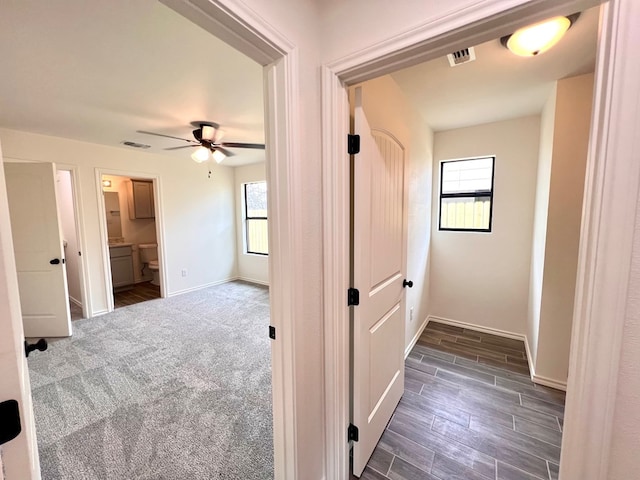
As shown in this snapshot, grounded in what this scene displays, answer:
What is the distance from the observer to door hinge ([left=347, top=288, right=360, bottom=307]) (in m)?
1.36

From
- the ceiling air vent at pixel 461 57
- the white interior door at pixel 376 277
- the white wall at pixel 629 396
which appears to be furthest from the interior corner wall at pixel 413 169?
the white wall at pixel 629 396

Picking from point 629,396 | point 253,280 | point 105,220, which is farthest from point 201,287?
point 629,396

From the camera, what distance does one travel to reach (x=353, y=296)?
1.36m

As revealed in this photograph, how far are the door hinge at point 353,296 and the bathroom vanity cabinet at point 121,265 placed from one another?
551 cm

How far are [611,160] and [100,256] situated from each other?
504 centimetres

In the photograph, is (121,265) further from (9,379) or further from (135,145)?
(9,379)

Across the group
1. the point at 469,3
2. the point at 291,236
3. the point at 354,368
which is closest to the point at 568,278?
the point at 354,368

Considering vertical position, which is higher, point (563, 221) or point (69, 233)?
point (563, 221)

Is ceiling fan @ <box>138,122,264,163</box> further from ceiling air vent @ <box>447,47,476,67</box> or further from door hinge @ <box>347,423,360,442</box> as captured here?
door hinge @ <box>347,423,360,442</box>

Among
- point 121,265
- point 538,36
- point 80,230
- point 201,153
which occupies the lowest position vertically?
point 121,265

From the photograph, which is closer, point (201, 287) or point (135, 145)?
point (135, 145)

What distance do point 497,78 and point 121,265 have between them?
6417 millimetres

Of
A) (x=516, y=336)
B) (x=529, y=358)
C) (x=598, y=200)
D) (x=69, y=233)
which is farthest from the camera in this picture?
(x=69, y=233)

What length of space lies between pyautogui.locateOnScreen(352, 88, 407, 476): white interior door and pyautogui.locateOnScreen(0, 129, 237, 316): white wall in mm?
4053
